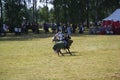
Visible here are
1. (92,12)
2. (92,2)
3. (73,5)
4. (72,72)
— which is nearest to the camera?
(72,72)

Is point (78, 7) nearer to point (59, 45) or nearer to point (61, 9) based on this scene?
point (61, 9)

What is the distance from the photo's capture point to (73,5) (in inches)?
2613

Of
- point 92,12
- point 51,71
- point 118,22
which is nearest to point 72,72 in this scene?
point 51,71

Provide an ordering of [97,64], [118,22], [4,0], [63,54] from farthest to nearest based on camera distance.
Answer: [4,0] → [118,22] → [63,54] → [97,64]

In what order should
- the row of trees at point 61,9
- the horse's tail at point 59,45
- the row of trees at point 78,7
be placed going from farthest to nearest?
the row of trees at point 78,7, the row of trees at point 61,9, the horse's tail at point 59,45

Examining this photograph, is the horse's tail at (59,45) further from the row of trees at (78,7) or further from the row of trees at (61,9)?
the row of trees at (78,7)

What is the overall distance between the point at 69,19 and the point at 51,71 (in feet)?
176

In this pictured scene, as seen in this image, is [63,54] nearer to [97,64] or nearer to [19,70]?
[97,64]

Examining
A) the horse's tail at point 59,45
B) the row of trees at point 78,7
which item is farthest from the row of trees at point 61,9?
the horse's tail at point 59,45

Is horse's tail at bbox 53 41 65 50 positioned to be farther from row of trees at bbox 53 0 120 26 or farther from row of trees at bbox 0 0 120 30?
row of trees at bbox 53 0 120 26

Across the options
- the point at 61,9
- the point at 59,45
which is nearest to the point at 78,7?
the point at 61,9

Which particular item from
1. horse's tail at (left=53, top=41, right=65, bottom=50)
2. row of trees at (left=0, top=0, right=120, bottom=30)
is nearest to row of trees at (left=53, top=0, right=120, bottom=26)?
row of trees at (left=0, top=0, right=120, bottom=30)

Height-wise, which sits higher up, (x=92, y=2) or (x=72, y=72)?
(x=92, y=2)

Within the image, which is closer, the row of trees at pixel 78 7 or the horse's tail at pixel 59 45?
the horse's tail at pixel 59 45
